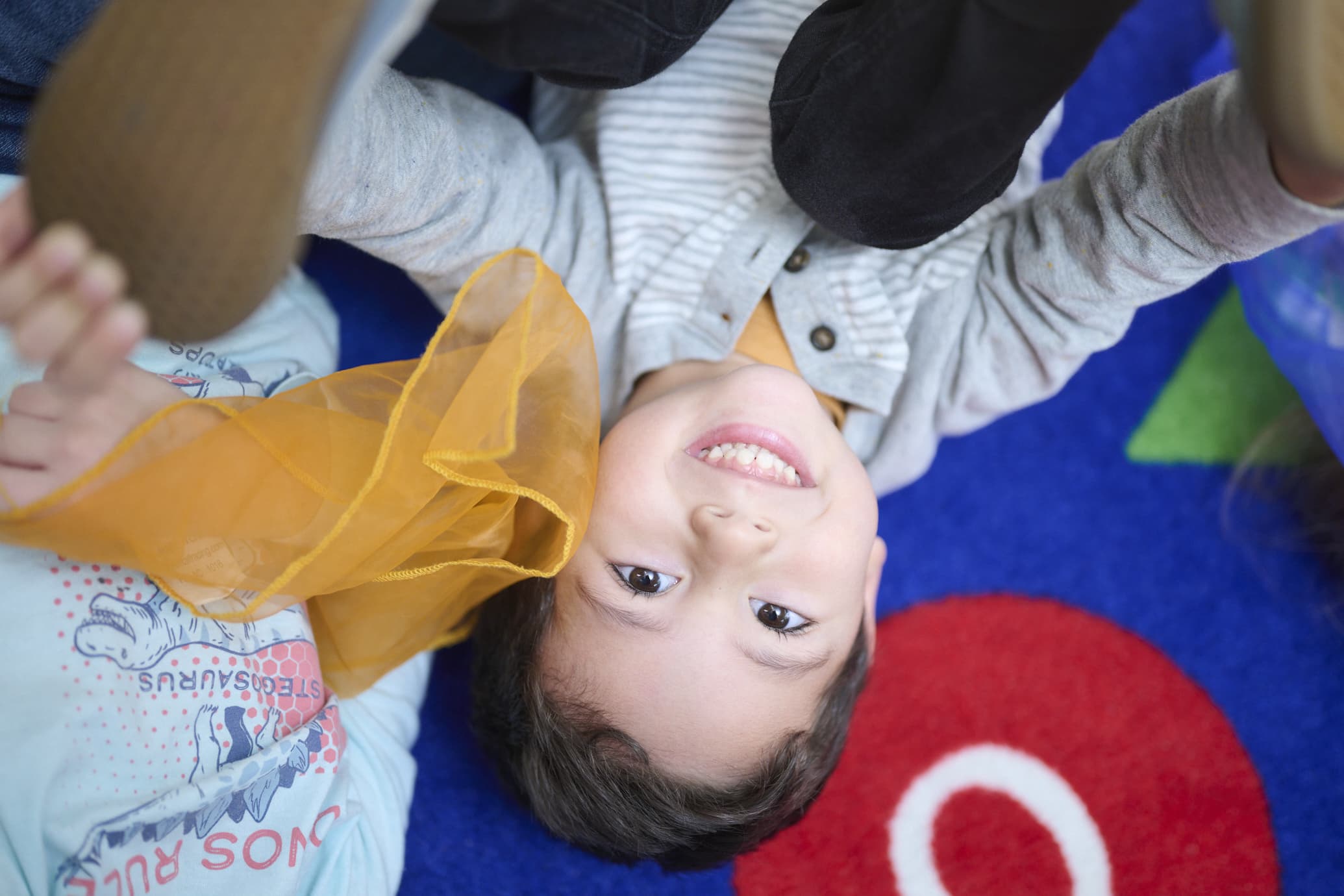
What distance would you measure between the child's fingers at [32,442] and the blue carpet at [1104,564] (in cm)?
44

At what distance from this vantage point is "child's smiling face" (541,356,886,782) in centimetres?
69

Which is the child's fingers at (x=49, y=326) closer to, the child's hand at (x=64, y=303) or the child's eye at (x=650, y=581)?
the child's hand at (x=64, y=303)

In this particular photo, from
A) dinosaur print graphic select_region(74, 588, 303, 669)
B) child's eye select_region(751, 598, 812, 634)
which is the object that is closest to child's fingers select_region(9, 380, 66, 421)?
dinosaur print graphic select_region(74, 588, 303, 669)

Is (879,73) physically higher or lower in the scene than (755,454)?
higher

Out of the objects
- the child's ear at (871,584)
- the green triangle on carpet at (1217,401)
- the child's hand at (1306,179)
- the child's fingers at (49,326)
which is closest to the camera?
the child's fingers at (49,326)

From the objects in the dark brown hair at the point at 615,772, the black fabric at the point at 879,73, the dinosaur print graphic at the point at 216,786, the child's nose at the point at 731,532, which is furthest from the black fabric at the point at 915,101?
the dinosaur print graphic at the point at 216,786

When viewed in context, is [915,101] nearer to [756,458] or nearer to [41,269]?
[756,458]

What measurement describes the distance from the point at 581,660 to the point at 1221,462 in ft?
2.45

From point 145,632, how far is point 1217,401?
1.05m

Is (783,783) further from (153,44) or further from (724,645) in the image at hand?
(153,44)

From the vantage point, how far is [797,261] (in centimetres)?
84

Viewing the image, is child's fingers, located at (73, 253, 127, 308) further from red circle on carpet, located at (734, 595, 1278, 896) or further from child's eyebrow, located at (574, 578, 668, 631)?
red circle on carpet, located at (734, 595, 1278, 896)

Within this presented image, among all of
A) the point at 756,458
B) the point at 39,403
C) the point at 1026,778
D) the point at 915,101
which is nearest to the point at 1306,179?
the point at 915,101

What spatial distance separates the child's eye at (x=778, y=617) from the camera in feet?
2.28
